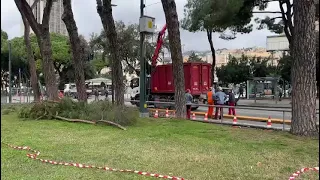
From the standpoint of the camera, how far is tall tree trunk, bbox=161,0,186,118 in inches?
555

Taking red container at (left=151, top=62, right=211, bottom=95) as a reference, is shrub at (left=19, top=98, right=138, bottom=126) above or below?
below

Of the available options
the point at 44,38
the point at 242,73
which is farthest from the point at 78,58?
the point at 242,73

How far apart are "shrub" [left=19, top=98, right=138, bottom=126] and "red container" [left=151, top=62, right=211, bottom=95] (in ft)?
38.8

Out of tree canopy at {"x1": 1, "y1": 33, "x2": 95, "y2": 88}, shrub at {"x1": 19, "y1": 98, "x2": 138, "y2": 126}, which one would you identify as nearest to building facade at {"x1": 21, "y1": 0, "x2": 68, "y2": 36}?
shrub at {"x1": 19, "y1": 98, "x2": 138, "y2": 126}

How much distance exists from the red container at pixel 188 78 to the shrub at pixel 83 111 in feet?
38.8

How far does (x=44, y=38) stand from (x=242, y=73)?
3394cm

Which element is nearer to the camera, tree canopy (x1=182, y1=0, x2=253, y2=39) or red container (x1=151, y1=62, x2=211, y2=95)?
tree canopy (x1=182, y1=0, x2=253, y2=39)

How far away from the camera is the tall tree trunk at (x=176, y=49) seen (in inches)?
555

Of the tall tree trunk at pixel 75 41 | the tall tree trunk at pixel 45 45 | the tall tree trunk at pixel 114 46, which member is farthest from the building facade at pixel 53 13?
the tall tree trunk at pixel 114 46

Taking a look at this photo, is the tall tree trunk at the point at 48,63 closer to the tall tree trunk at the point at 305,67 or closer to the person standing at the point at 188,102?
the person standing at the point at 188,102

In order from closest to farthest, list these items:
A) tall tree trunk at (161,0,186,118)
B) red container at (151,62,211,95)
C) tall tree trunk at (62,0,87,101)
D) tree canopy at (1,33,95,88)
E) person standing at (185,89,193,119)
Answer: tall tree trunk at (161,0,186,118)
person standing at (185,89,193,119)
tall tree trunk at (62,0,87,101)
red container at (151,62,211,95)
tree canopy at (1,33,95,88)

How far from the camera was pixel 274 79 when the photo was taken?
35.5 m

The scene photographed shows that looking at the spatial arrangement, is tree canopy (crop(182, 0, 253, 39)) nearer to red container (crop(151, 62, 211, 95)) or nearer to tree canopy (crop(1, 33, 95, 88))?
red container (crop(151, 62, 211, 95))

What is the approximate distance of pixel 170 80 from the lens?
27.0m
